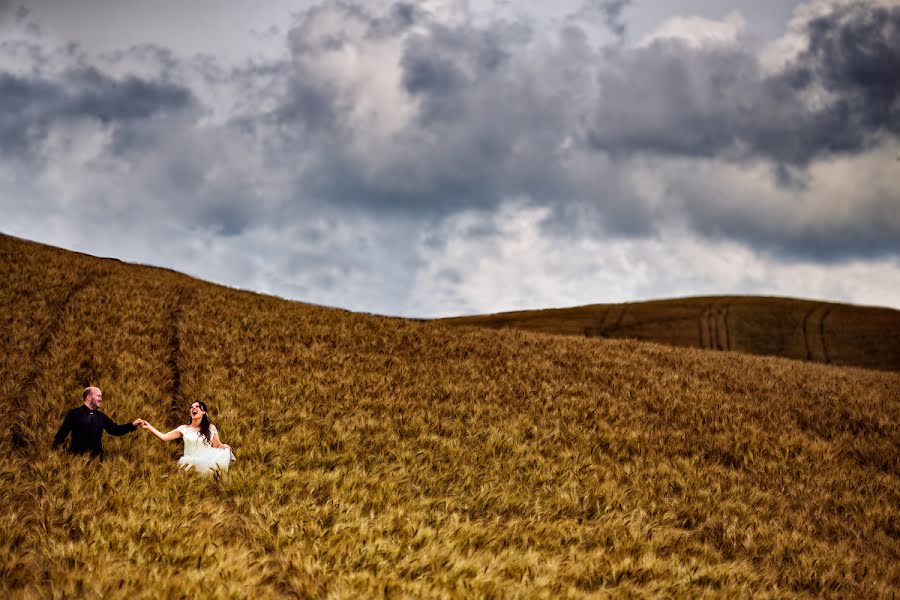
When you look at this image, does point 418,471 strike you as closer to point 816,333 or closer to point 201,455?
point 201,455

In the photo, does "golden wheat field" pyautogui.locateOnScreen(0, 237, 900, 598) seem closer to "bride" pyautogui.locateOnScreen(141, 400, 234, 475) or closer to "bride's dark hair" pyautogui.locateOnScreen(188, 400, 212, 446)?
"bride" pyautogui.locateOnScreen(141, 400, 234, 475)

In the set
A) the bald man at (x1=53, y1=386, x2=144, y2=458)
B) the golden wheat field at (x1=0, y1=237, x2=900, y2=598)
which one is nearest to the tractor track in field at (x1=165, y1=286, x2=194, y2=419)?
the golden wheat field at (x1=0, y1=237, x2=900, y2=598)

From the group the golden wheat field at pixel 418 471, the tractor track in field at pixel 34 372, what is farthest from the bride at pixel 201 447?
the tractor track in field at pixel 34 372

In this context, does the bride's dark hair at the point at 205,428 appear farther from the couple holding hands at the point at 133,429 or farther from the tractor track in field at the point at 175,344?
the tractor track in field at the point at 175,344

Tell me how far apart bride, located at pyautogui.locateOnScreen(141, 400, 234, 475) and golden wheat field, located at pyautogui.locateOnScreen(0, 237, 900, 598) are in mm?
278

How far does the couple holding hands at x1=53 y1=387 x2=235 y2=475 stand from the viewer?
7.50 metres

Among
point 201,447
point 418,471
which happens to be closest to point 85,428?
point 201,447

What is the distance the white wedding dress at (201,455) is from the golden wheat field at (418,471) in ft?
0.85

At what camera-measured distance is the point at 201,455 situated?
782cm

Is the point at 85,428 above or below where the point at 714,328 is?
below

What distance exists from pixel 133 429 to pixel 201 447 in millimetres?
980

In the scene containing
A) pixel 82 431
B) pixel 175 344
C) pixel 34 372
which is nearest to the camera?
pixel 82 431

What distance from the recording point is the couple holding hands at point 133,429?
7.50m

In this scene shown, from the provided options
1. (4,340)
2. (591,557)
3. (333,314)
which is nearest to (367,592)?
(591,557)
